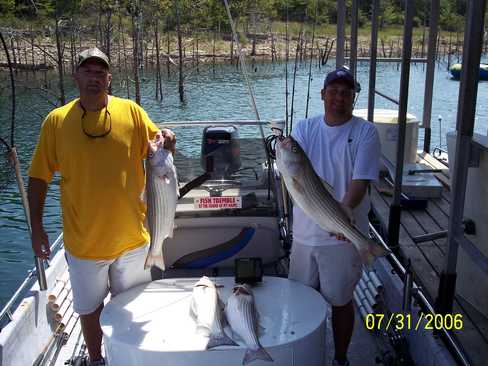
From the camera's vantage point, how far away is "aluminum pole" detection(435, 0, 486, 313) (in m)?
Result: 3.07

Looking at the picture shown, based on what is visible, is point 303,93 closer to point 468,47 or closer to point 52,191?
point 52,191

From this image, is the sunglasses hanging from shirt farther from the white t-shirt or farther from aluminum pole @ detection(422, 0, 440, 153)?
aluminum pole @ detection(422, 0, 440, 153)

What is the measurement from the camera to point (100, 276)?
129 inches

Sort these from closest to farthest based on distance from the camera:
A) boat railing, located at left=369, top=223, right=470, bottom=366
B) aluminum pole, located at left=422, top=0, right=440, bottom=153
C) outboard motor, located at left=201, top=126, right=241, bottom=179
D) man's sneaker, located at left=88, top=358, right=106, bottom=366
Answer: boat railing, located at left=369, top=223, right=470, bottom=366 < man's sneaker, located at left=88, top=358, right=106, bottom=366 < outboard motor, located at left=201, top=126, right=241, bottom=179 < aluminum pole, located at left=422, top=0, right=440, bottom=153

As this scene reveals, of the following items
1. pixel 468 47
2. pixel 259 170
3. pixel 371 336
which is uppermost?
pixel 468 47

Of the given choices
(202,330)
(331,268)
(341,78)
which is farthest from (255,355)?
(341,78)

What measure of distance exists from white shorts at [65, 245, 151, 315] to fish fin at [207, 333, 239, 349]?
83 centimetres

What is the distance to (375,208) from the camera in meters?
6.01

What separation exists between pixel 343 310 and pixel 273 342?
0.74 m

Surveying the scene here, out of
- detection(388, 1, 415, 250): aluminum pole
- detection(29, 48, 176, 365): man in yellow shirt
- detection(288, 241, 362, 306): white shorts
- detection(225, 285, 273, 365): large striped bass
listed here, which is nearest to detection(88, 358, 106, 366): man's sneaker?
detection(29, 48, 176, 365): man in yellow shirt

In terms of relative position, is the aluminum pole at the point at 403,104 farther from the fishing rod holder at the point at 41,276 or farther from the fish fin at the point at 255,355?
the fishing rod holder at the point at 41,276

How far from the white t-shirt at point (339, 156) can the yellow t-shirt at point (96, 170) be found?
101 centimetres

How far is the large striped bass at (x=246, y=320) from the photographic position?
2.71m

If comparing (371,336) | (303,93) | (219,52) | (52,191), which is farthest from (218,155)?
(219,52)
